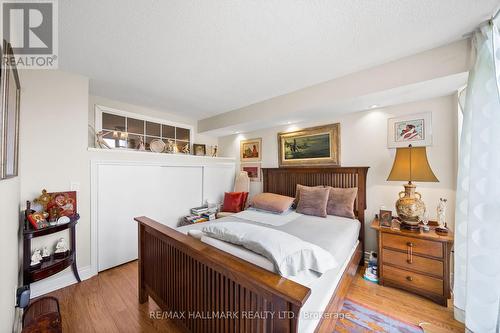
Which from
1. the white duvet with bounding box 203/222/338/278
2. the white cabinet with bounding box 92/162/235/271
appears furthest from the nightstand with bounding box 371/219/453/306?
the white cabinet with bounding box 92/162/235/271

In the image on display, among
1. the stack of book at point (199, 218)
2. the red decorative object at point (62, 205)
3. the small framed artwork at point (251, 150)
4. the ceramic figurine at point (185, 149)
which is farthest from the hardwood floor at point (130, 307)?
the small framed artwork at point (251, 150)

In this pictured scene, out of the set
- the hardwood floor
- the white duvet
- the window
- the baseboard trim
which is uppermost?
the window

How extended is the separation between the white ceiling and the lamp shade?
1.00m

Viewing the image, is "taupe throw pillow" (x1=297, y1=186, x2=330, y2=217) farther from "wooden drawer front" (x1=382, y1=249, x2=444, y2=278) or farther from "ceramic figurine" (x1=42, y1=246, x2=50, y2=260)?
"ceramic figurine" (x1=42, y1=246, x2=50, y2=260)

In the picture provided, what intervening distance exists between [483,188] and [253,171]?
9.87 feet

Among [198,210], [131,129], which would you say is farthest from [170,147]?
[198,210]

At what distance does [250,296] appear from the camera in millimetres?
921

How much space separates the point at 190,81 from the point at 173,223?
7.37ft

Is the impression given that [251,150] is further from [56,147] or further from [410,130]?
[56,147]

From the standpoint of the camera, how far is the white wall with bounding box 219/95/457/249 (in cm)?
208

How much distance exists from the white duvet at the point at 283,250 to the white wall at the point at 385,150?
6.01ft

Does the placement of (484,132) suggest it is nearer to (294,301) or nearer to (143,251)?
(294,301)

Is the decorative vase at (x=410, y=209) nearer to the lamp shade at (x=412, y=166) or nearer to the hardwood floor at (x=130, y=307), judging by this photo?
the lamp shade at (x=412, y=166)

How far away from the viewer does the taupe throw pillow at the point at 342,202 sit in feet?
8.07
